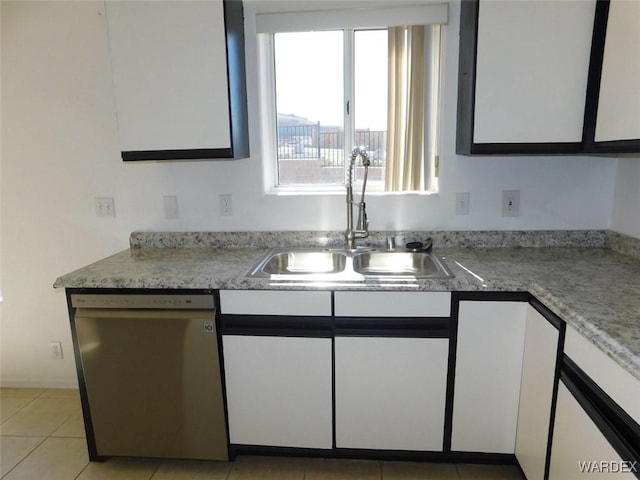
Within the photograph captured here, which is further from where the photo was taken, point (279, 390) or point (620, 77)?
point (279, 390)

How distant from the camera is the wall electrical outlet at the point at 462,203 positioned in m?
2.12

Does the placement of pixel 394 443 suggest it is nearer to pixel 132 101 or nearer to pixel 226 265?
pixel 226 265

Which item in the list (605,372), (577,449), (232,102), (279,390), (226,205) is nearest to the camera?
(605,372)

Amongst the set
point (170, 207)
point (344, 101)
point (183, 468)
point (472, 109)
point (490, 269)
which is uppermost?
point (344, 101)

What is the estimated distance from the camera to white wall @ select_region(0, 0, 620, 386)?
2.08 m

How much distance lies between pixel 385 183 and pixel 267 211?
66 centimetres

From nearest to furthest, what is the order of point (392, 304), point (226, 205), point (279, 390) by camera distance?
point (392, 304) → point (279, 390) → point (226, 205)

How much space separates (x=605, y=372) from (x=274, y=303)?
110 centimetres

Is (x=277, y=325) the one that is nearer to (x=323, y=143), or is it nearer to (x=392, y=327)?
(x=392, y=327)

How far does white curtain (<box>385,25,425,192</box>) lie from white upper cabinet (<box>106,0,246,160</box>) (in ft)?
2.68

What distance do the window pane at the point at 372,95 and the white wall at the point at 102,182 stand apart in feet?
0.96

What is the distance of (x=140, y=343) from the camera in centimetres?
172

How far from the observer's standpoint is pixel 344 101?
2199 millimetres

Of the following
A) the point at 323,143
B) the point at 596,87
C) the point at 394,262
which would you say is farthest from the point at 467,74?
the point at 394,262
